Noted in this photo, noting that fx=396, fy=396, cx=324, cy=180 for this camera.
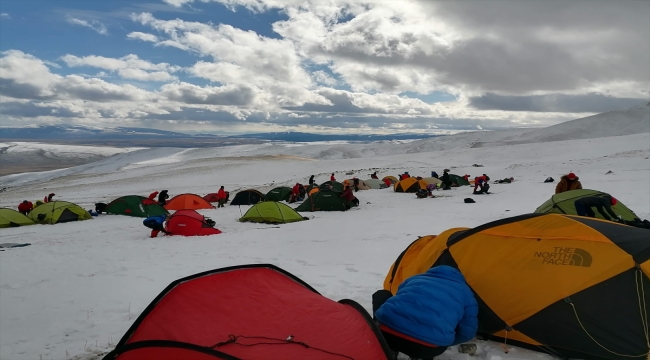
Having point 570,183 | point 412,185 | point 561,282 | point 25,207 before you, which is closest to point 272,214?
point 570,183

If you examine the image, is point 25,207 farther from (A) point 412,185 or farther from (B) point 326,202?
(A) point 412,185

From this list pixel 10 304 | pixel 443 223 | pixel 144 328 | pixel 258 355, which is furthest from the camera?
pixel 443 223

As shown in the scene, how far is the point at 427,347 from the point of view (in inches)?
154

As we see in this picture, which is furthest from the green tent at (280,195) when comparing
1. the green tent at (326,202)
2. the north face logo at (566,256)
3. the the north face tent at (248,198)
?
the north face logo at (566,256)

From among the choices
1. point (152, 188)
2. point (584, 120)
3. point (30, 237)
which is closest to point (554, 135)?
point (584, 120)

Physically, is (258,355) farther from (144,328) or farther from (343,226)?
(343,226)

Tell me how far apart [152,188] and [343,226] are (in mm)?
32530

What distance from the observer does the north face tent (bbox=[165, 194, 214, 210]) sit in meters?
21.0

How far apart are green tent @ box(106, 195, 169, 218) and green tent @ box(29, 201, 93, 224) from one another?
5.70ft

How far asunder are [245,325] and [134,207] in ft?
58.4

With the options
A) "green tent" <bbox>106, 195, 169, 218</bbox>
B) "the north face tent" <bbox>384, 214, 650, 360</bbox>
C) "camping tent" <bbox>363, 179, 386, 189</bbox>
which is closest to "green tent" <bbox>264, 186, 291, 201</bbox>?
"green tent" <bbox>106, 195, 169, 218</bbox>

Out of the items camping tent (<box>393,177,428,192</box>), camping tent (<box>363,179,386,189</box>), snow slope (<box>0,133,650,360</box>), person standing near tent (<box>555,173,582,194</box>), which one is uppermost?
person standing near tent (<box>555,173,582,194</box>)

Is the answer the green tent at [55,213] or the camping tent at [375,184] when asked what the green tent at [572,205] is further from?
the green tent at [55,213]

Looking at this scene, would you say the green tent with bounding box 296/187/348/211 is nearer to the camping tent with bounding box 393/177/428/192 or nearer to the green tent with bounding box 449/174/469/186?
the camping tent with bounding box 393/177/428/192
